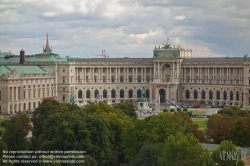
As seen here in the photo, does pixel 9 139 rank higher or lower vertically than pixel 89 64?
lower

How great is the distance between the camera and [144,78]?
16362cm

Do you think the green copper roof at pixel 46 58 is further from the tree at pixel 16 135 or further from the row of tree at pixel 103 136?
the tree at pixel 16 135

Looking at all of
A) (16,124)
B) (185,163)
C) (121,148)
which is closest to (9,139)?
(16,124)

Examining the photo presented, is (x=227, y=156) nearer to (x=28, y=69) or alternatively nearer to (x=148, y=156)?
(x=148, y=156)

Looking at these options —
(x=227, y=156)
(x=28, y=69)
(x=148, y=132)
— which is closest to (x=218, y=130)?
(x=148, y=132)

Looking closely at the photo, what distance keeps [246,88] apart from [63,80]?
2005 inches

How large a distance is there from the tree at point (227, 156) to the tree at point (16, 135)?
26755 millimetres

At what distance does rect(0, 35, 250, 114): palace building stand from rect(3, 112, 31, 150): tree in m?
69.0

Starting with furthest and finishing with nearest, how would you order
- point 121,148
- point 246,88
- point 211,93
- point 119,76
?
point 119,76
point 211,93
point 246,88
point 121,148

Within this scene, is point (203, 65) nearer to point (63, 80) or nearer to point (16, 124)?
point (63, 80)

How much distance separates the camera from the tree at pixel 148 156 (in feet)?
202

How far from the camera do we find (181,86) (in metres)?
160

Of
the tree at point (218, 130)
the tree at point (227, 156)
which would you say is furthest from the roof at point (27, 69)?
the tree at point (227, 156)

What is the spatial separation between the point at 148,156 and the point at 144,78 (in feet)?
335
